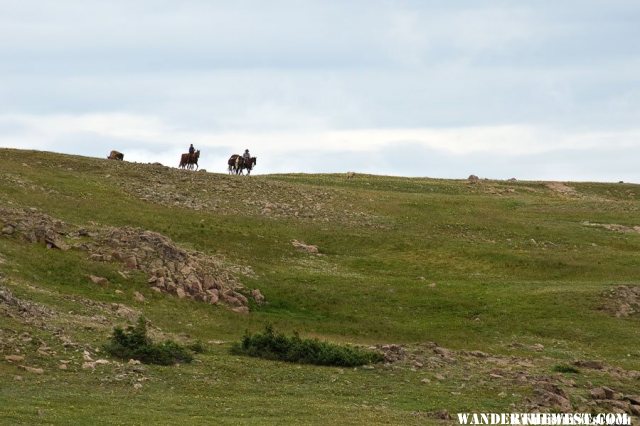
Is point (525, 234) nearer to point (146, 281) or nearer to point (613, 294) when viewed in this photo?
point (613, 294)

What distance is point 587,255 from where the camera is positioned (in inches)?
2422

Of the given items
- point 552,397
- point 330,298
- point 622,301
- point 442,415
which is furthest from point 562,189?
point 442,415

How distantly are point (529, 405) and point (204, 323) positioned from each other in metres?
15.9

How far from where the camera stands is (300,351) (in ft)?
115

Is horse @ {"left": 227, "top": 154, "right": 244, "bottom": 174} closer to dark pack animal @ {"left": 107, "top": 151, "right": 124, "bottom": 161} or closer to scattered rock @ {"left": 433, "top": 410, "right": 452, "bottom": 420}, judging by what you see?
dark pack animal @ {"left": 107, "top": 151, "right": 124, "bottom": 161}

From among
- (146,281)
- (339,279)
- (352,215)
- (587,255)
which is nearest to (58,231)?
(146,281)

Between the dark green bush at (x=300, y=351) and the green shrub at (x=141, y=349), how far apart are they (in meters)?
3.32

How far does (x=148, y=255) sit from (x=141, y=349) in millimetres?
15080

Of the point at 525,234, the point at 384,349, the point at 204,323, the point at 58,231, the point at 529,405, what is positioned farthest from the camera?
the point at 525,234

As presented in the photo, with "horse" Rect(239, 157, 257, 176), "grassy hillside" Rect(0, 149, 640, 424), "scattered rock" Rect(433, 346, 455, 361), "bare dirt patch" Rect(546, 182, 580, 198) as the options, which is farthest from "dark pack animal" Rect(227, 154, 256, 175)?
"scattered rock" Rect(433, 346, 455, 361)

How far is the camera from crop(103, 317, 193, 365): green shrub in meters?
31.7

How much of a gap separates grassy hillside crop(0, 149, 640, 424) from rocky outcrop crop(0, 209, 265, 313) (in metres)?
0.67

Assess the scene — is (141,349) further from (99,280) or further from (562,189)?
(562,189)

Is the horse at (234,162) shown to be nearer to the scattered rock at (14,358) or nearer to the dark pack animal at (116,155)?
the dark pack animal at (116,155)
